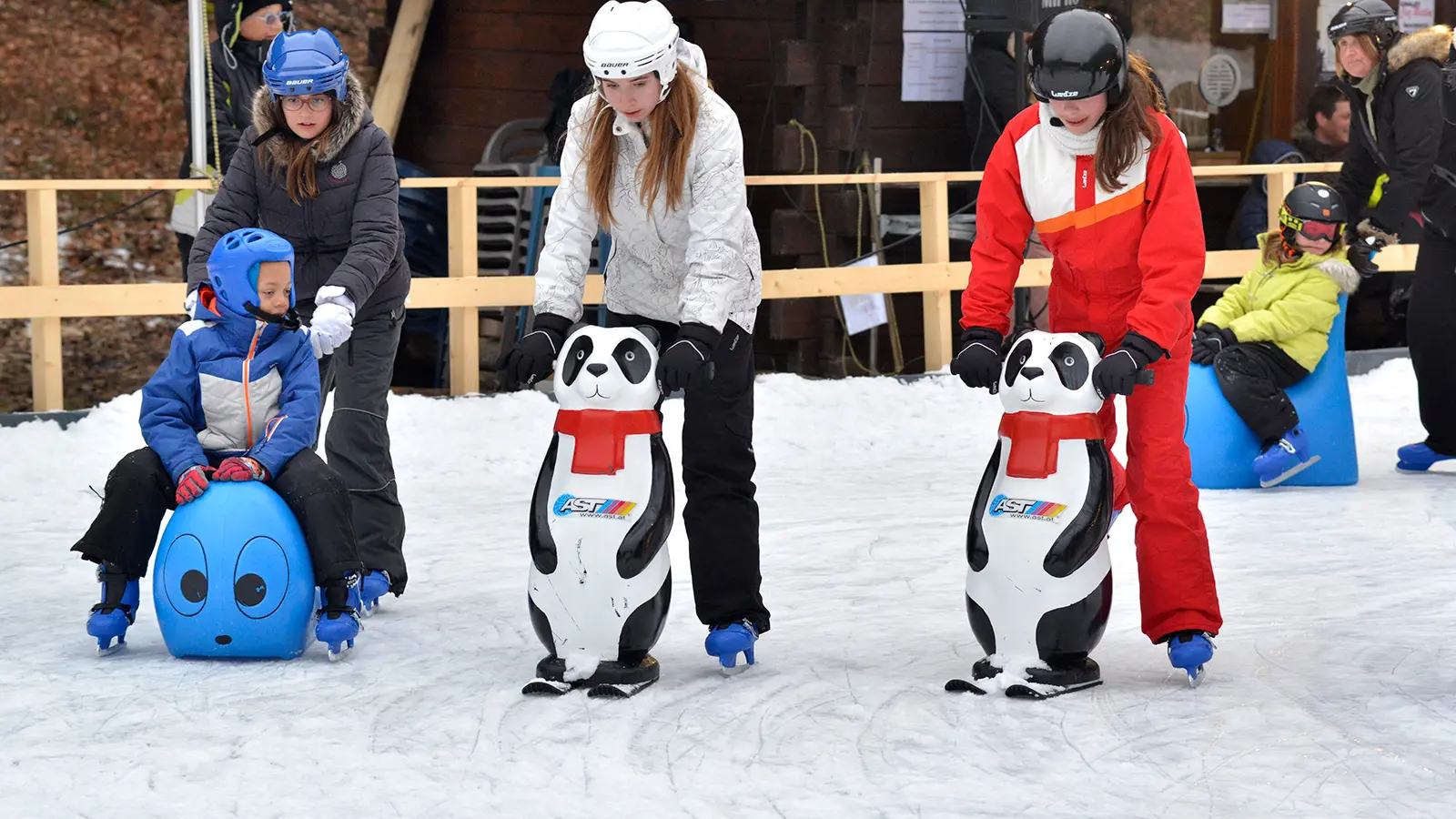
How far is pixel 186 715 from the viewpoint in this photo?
3.57 meters

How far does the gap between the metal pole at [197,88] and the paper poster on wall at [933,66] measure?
3.91 meters

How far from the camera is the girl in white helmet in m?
3.56

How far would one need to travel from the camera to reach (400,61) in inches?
388

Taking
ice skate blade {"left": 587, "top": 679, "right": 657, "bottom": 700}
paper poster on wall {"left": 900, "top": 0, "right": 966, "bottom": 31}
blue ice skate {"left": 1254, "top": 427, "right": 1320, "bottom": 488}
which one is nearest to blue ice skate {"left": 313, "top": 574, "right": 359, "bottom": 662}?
ice skate blade {"left": 587, "top": 679, "right": 657, "bottom": 700}

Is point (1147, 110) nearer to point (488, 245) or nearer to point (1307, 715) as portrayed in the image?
point (1307, 715)

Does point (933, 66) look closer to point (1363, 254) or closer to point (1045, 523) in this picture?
point (1363, 254)

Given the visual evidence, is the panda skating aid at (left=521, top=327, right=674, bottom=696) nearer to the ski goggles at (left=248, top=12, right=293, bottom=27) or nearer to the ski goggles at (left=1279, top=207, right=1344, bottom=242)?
the ski goggles at (left=1279, top=207, right=1344, bottom=242)

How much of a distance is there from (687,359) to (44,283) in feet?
14.5

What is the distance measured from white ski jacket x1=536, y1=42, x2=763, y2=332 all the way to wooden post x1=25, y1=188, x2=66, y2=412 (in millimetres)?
3950

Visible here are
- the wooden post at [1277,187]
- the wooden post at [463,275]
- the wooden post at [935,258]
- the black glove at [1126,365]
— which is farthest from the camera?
the wooden post at [1277,187]

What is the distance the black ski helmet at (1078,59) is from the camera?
3.52 metres

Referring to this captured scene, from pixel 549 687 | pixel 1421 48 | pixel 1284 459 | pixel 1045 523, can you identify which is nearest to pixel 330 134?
pixel 549 687

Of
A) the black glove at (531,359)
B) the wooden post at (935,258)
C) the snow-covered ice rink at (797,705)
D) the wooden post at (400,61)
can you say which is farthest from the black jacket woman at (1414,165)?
the wooden post at (400,61)

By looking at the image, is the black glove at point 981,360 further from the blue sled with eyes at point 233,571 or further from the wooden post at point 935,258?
the wooden post at point 935,258
